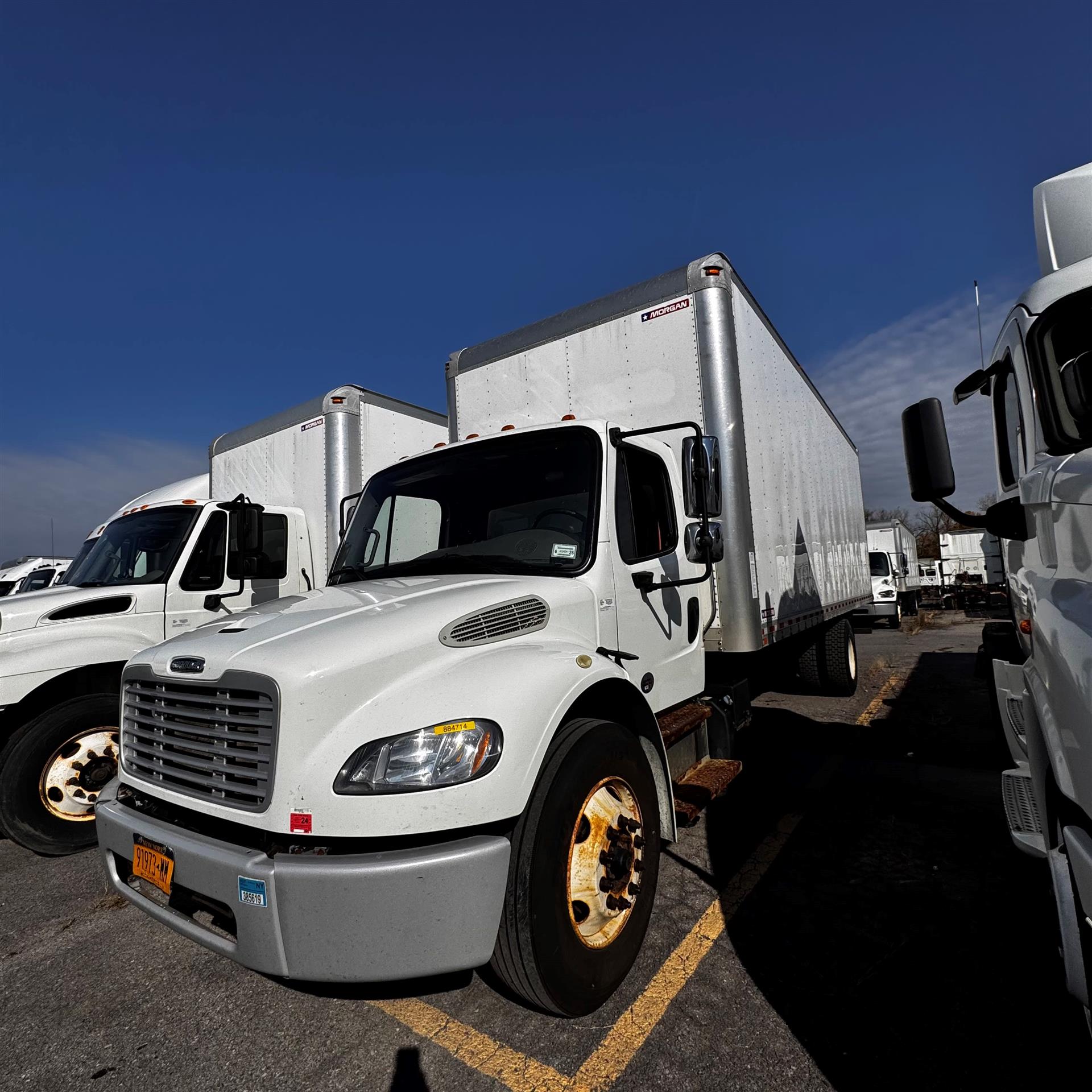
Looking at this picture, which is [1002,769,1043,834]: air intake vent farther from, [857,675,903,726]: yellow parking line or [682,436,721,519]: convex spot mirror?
[857,675,903,726]: yellow parking line

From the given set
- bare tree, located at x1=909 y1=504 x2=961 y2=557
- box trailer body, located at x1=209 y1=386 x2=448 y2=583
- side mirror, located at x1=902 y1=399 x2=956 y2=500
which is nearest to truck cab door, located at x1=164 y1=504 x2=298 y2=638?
box trailer body, located at x1=209 y1=386 x2=448 y2=583

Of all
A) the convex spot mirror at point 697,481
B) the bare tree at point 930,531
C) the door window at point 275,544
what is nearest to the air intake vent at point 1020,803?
the convex spot mirror at point 697,481

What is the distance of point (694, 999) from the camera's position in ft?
8.51

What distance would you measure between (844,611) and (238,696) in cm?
785

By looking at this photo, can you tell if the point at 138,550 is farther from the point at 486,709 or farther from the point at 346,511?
the point at 486,709

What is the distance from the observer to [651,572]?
356 cm

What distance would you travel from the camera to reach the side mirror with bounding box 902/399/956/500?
2807 millimetres

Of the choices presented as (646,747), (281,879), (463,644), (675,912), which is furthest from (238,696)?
(675,912)

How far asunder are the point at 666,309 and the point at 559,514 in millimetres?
2073

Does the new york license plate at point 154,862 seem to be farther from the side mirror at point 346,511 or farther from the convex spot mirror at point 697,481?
the convex spot mirror at point 697,481

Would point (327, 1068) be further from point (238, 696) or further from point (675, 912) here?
point (675, 912)

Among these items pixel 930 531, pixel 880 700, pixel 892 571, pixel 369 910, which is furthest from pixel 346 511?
pixel 930 531

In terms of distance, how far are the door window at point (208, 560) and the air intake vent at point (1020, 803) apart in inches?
216

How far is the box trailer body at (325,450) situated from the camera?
21.2 feet
